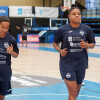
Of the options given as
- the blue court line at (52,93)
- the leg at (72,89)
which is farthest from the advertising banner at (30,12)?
the leg at (72,89)

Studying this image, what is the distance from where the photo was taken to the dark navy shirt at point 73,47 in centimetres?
530

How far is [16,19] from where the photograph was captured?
3688cm

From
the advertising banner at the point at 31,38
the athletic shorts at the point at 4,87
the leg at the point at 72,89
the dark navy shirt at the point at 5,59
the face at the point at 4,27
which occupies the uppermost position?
the face at the point at 4,27

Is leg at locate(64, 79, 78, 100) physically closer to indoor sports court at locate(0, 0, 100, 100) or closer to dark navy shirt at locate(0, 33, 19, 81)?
dark navy shirt at locate(0, 33, 19, 81)

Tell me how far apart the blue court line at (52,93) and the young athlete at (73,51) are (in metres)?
1.99

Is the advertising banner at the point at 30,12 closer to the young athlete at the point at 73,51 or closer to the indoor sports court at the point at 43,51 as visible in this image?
the indoor sports court at the point at 43,51

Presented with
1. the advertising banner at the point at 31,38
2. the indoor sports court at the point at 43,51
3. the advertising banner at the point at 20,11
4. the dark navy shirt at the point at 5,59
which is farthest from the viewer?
the advertising banner at the point at 31,38

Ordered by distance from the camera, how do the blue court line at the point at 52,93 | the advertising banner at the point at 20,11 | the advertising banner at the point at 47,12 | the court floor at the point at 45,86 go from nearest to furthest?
the blue court line at the point at 52,93
the court floor at the point at 45,86
the advertising banner at the point at 20,11
the advertising banner at the point at 47,12

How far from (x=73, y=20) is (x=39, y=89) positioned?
345 centimetres

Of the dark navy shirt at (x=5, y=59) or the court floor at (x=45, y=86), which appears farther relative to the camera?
the court floor at (x=45, y=86)

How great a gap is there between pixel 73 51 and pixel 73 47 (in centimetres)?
7

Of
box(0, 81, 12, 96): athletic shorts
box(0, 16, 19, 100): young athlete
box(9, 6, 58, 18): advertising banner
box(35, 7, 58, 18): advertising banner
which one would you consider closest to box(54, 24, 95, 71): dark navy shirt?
box(0, 16, 19, 100): young athlete

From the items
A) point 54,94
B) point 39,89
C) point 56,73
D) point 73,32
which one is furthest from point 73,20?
point 56,73

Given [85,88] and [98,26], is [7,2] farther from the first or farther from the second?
[85,88]
